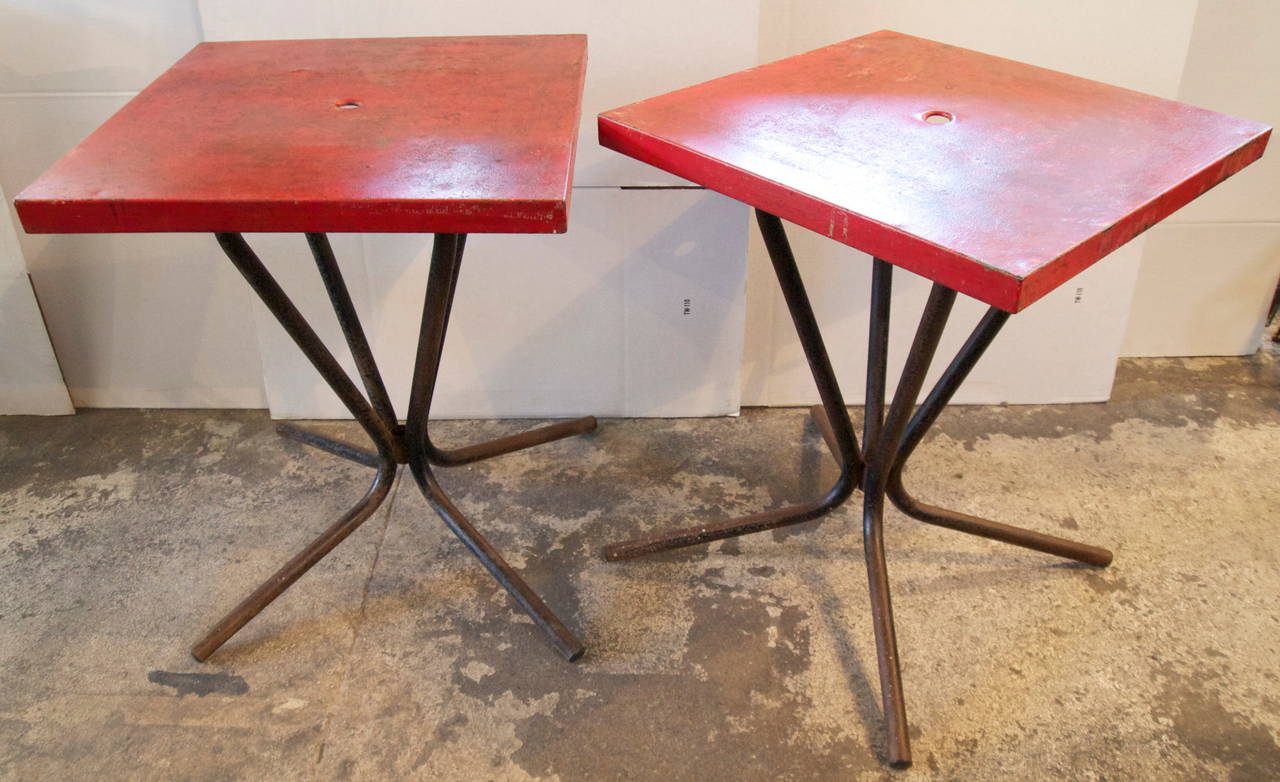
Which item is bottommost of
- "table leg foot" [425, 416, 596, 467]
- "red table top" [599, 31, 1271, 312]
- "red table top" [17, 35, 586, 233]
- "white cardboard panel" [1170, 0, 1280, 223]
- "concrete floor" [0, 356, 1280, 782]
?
"concrete floor" [0, 356, 1280, 782]

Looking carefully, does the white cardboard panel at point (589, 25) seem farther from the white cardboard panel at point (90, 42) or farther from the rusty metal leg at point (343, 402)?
the rusty metal leg at point (343, 402)

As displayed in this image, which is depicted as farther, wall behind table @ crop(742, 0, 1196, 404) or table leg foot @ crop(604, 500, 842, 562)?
wall behind table @ crop(742, 0, 1196, 404)

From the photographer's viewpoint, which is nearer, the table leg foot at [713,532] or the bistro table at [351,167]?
the bistro table at [351,167]

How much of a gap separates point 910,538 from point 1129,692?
57cm

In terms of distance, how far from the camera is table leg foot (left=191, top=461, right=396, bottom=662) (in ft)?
6.72

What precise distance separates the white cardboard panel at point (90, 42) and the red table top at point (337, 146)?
14.8 inches

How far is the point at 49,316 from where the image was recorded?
274 cm

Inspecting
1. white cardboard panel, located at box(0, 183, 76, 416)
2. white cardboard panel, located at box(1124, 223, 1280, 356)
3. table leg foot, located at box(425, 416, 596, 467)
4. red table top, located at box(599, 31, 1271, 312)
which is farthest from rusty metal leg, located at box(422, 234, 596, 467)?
white cardboard panel, located at box(1124, 223, 1280, 356)

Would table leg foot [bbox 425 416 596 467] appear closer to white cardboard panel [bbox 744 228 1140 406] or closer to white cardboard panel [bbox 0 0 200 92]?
white cardboard panel [bbox 744 228 1140 406]

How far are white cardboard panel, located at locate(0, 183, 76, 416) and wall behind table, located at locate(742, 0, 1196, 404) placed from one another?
75.5 inches

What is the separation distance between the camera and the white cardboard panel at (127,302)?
2.51 meters

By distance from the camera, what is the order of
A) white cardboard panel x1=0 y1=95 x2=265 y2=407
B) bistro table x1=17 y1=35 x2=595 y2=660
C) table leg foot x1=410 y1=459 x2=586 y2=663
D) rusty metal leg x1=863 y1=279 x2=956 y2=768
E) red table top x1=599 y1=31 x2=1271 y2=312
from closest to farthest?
red table top x1=599 y1=31 x2=1271 y2=312 < bistro table x1=17 y1=35 x2=595 y2=660 < rusty metal leg x1=863 y1=279 x2=956 y2=768 < table leg foot x1=410 y1=459 x2=586 y2=663 < white cardboard panel x1=0 y1=95 x2=265 y2=407

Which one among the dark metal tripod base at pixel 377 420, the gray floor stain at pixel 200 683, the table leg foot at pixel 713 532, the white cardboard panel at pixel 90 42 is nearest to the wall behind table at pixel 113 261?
the white cardboard panel at pixel 90 42

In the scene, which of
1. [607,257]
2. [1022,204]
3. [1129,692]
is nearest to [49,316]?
[607,257]
